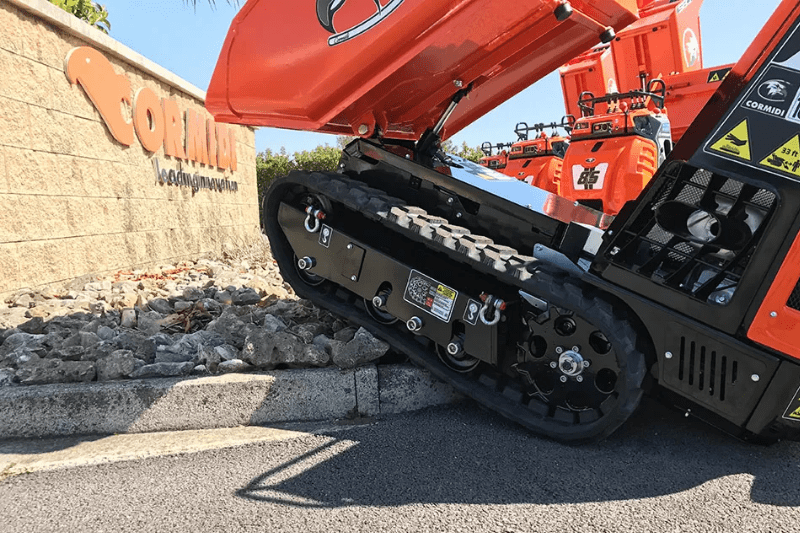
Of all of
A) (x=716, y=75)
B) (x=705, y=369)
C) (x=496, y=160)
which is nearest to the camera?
(x=705, y=369)

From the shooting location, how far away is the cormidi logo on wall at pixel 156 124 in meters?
5.71

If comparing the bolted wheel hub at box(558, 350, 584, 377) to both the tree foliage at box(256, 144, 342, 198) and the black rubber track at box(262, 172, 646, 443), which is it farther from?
the tree foliage at box(256, 144, 342, 198)

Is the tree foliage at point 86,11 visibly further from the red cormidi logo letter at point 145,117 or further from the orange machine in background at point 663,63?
the orange machine in background at point 663,63

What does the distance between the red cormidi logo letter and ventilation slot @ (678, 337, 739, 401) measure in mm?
5646

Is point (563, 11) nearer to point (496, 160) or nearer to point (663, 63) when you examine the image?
point (663, 63)

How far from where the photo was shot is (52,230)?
17.1 feet

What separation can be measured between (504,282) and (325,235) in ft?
3.52

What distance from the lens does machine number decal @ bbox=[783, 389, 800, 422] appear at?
86.9 inches

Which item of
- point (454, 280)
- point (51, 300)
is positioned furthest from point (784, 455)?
point (51, 300)

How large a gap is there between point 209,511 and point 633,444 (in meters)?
1.83

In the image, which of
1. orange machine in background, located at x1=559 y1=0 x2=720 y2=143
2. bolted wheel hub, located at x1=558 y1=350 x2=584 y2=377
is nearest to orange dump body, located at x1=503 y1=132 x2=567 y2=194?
orange machine in background, located at x1=559 y1=0 x2=720 y2=143

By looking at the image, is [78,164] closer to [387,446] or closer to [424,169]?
[424,169]

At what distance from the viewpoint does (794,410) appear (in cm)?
224

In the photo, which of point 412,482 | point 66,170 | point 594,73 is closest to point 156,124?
point 66,170
